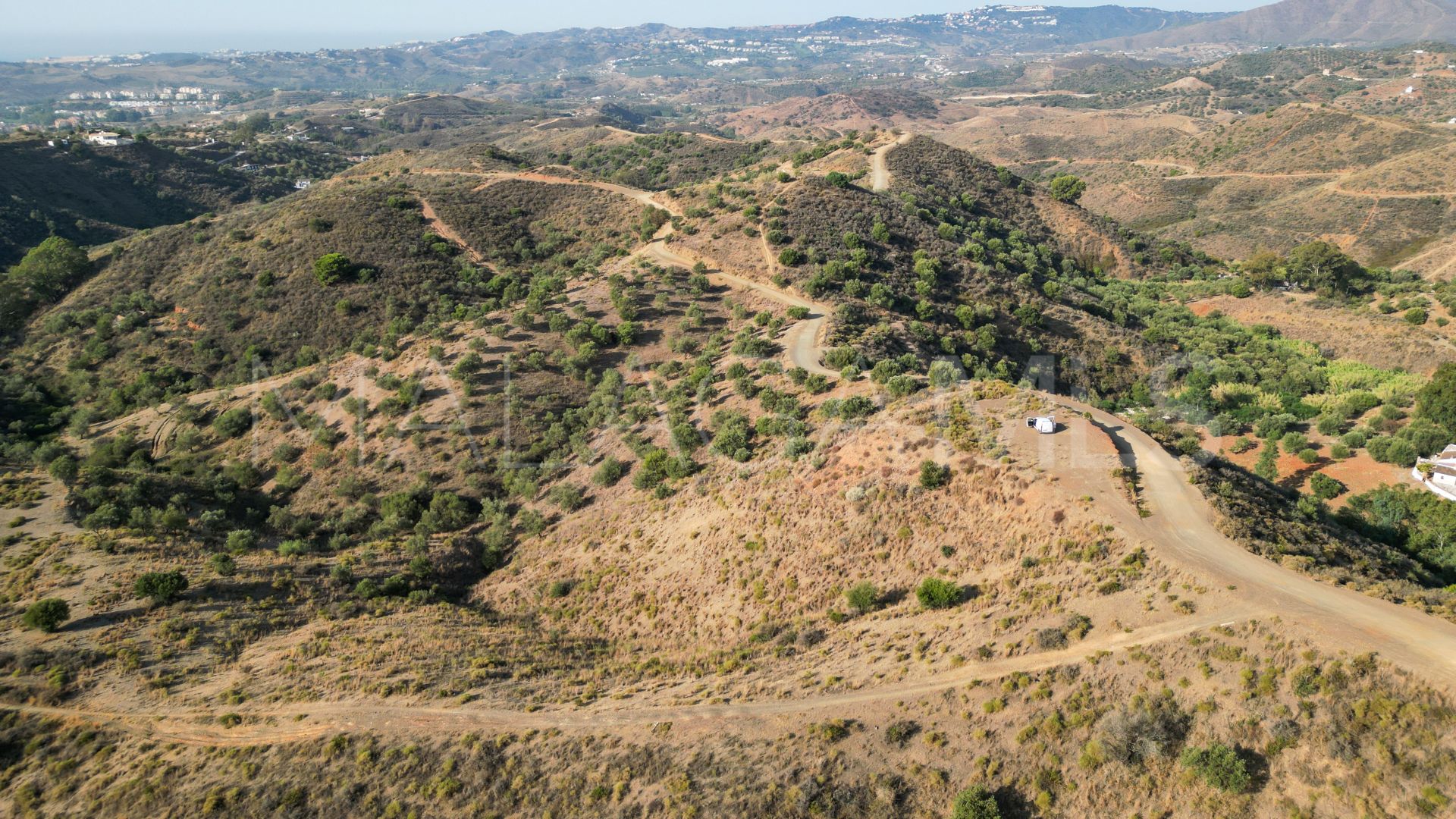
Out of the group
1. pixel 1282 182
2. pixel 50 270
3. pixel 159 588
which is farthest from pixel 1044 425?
pixel 1282 182

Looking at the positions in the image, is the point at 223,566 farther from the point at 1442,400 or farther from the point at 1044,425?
the point at 1442,400

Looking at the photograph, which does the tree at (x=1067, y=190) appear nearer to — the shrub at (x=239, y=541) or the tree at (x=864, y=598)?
the tree at (x=864, y=598)

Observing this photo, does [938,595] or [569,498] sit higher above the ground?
[938,595]

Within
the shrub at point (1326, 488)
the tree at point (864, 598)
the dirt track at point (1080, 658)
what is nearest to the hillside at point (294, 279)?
the dirt track at point (1080, 658)

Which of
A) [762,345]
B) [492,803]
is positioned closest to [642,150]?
[762,345]

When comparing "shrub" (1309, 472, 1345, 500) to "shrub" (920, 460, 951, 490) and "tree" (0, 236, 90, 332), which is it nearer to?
"shrub" (920, 460, 951, 490)

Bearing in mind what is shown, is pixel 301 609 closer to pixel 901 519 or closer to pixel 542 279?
pixel 901 519
